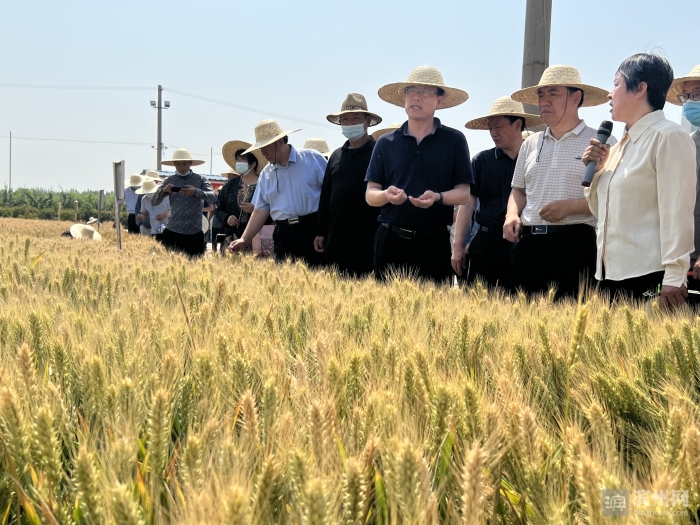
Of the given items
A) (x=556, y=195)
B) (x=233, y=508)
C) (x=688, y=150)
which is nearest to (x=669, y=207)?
(x=688, y=150)

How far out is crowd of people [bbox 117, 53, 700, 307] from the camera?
296 centimetres

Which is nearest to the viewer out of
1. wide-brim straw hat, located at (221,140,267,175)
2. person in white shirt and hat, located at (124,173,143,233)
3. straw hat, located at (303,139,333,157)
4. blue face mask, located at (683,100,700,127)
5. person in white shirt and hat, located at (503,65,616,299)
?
person in white shirt and hat, located at (503,65,616,299)

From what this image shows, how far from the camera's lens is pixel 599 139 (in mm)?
3285

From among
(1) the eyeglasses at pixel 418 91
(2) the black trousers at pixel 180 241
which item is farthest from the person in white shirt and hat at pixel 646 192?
(2) the black trousers at pixel 180 241

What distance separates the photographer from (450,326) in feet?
6.49

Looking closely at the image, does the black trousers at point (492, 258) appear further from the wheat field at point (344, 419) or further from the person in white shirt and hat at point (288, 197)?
the wheat field at point (344, 419)

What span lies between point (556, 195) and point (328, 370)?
2800 millimetres

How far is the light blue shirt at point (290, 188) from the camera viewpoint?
230 inches

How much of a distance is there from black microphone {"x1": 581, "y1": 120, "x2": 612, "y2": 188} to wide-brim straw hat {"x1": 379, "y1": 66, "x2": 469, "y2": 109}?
1.44 m

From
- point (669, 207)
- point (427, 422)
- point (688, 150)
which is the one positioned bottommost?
point (427, 422)

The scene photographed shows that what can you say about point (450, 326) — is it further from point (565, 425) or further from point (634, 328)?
point (565, 425)

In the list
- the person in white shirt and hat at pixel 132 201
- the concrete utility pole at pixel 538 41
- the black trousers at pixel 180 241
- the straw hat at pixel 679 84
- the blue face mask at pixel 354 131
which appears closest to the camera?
the straw hat at pixel 679 84

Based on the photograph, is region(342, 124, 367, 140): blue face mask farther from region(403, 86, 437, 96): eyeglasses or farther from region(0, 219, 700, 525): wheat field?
region(0, 219, 700, 525): wheat field

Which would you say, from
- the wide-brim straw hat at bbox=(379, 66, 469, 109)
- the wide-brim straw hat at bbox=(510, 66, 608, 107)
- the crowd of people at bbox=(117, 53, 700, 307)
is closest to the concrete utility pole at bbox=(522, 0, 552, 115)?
the crowd of people at bbox=(117, 53, 700, 307)
